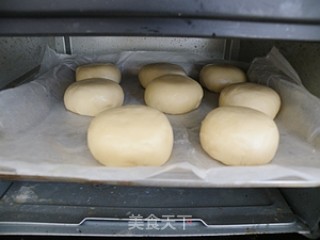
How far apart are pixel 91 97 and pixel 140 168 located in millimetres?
395

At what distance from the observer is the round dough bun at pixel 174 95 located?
34.6 inches

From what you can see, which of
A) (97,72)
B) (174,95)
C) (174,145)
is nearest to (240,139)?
(174,145)

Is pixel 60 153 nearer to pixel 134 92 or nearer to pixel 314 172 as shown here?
pixel 134 92

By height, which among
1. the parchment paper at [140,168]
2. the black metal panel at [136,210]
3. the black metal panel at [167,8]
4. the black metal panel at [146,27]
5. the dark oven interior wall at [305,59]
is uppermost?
the black metal panel at [167,8]

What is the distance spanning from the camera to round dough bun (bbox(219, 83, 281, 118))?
0.83 m

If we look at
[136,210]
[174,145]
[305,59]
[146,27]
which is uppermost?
[146,27]

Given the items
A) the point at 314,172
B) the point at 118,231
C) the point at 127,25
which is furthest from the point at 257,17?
the point at 118,231

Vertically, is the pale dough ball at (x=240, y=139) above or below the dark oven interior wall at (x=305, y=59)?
below

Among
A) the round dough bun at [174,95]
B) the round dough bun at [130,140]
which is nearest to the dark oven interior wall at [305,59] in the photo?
the round dough bun at [174,95]

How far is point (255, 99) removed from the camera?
841 millimetres

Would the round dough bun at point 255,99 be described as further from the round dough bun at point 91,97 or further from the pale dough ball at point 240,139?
the round dough bun at point 91,97

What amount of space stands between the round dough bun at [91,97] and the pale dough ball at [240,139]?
1.11 ft

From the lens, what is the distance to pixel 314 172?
562 millimetres

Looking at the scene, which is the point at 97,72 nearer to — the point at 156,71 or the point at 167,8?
the point at 156,71
